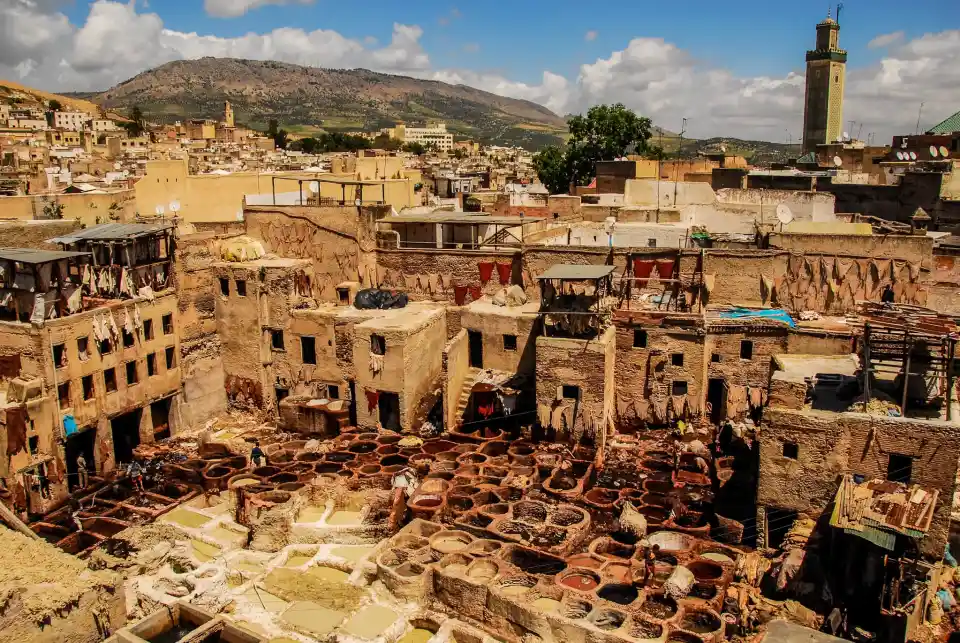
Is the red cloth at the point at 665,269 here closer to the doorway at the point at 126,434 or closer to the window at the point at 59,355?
the doorway at the point at 126,434

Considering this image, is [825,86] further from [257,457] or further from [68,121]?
[68,121]

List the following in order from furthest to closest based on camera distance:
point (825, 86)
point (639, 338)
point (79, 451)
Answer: point (825, 86) → point (639, 338) → point (79, 451)

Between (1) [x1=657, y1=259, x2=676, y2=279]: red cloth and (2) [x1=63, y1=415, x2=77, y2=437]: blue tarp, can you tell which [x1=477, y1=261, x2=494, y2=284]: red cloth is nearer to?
(1) [x1=657, y1=259, x2=676, y2=279]: red cloth

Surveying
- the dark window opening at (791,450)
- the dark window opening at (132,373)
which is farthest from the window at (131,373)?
the dark window opening at (791,450)

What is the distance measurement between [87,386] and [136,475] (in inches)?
140

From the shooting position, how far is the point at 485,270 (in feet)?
104

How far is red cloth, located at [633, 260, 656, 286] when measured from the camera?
97.3 feet

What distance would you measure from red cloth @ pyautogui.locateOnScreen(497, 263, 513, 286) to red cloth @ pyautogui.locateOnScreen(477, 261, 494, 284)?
1.09 feet

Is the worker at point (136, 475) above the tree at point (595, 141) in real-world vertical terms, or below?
below

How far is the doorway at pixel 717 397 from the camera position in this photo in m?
27.5

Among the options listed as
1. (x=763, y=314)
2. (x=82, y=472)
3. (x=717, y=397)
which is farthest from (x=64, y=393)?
(x=763, y=314)

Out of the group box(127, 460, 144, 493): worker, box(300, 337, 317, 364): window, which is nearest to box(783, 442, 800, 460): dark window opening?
box(300, 337, 317, 364): window

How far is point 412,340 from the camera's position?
2791cm

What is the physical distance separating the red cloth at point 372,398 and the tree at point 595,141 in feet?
116
